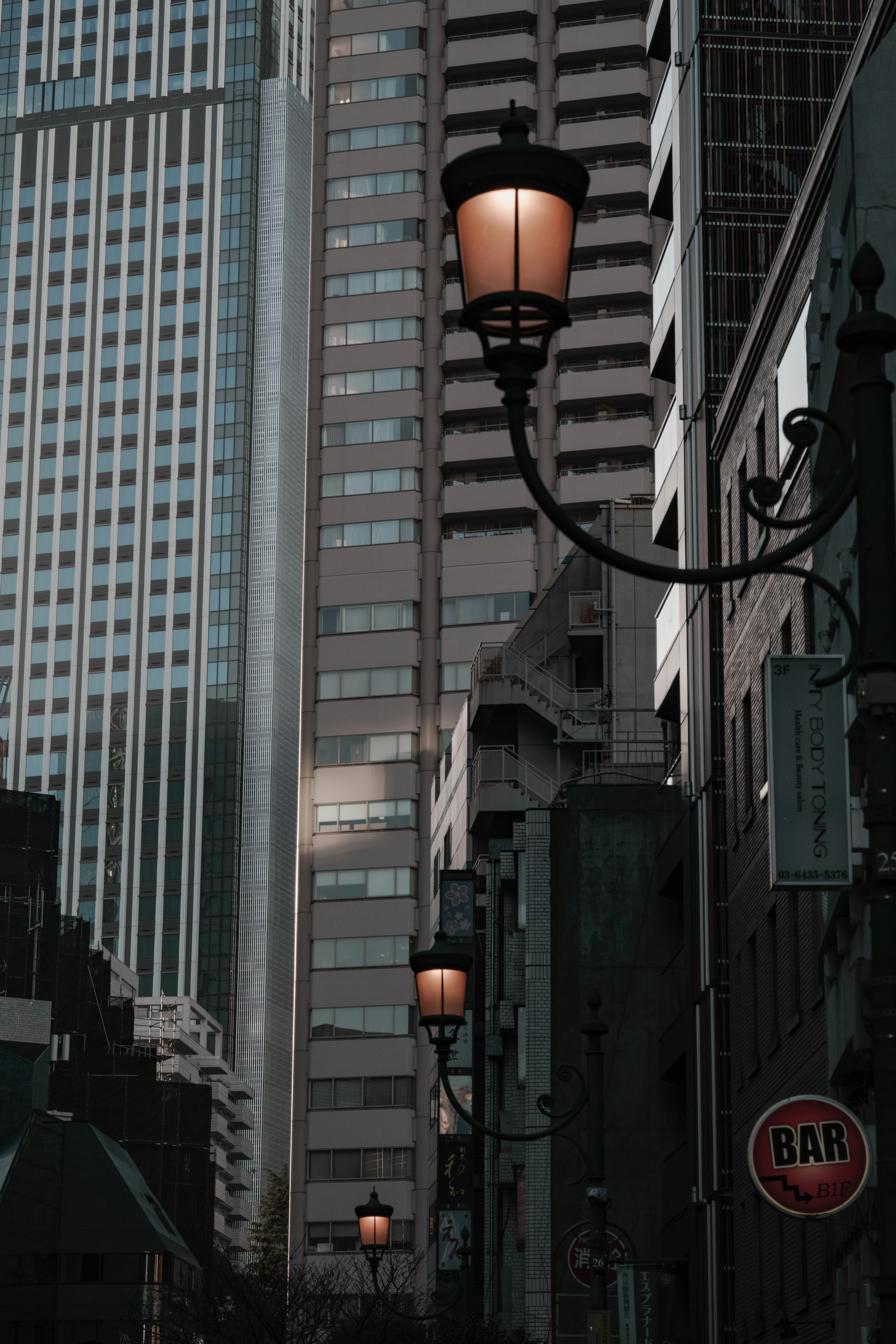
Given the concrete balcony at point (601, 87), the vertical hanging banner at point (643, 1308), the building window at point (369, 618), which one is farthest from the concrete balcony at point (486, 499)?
the vertical hanging banner at point (643, 1308)

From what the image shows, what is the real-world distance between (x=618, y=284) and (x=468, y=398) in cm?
1004

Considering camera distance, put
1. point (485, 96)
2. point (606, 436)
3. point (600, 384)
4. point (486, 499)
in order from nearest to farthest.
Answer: point (486, 499)
point (606, 436)
point (600, 384)
point (485, 96)

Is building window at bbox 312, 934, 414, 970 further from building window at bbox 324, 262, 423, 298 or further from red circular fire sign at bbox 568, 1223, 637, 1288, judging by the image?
red circular fire sign at bbox 568, 1223, 637, 1288

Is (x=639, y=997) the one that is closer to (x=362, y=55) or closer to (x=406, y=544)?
(x=406, y=544)

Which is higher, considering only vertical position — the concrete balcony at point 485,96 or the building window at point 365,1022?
the concrete balcony at point 485,96

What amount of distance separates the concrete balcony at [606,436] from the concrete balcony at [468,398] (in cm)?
414

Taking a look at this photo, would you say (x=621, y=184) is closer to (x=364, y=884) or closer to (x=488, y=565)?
(x=488, y=565)

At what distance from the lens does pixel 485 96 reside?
11169 centimetres

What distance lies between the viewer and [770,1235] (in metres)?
32.2

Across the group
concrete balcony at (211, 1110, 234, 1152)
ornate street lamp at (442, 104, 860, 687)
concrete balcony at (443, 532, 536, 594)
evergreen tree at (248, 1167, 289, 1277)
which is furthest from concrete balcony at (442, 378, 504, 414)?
ornate street lamp at (442, 104, 860, 687)

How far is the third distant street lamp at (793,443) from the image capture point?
8023mm

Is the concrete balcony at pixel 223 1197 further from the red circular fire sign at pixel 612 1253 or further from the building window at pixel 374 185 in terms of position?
the red circular fire sign at pixel 612 1253

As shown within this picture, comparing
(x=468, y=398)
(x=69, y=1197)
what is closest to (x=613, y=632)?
(x=69, y=1197)

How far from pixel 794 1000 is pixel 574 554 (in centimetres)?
4231
